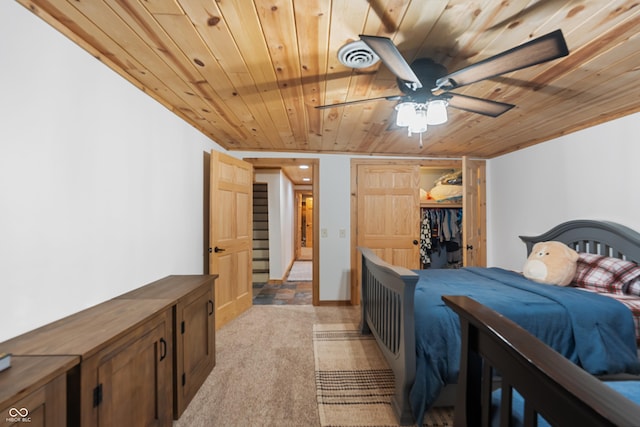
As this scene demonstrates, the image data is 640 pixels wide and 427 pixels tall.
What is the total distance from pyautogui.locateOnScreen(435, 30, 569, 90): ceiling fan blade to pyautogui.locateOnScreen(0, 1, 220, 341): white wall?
1.93m

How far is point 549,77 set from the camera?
5.74 feet

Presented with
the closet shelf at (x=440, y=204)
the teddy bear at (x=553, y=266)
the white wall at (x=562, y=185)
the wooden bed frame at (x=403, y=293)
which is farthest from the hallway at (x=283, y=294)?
the white wall at (x=562, y=185)

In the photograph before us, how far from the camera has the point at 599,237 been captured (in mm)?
2463

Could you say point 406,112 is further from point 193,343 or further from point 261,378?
point 261,378

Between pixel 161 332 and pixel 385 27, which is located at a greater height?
pixel 385 27

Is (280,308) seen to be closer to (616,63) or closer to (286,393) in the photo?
(286,393)

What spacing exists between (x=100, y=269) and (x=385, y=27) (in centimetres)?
204

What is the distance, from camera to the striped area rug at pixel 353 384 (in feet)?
5.57

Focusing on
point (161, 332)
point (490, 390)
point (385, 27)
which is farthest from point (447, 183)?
point (161, 332)

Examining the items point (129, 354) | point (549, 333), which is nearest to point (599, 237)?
point (549, 333)

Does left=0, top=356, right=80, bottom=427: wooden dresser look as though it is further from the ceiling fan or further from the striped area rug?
the ceiling fan

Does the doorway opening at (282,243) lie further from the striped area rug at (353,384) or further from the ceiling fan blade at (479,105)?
the ceiling fan blade at (479,105)

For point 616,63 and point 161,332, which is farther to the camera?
point 616,63

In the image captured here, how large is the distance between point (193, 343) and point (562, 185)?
12.8ft
